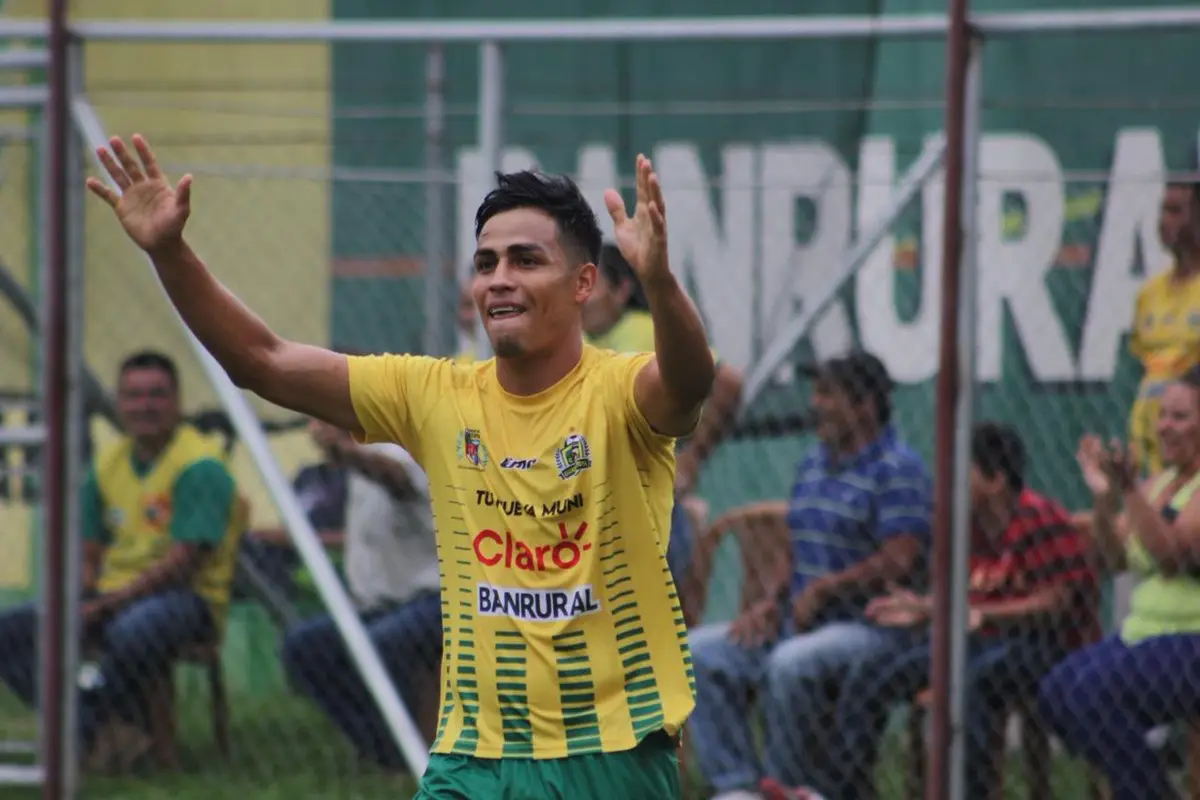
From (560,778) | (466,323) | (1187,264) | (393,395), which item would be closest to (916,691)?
(1187,264)

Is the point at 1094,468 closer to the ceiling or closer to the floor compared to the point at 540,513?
closer to the floor

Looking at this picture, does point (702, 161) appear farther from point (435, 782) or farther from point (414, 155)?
point (435, 782)

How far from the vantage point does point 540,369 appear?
14.4 ft

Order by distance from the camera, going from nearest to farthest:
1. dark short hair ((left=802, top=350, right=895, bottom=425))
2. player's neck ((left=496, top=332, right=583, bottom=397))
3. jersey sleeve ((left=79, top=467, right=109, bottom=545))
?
player's neck ((left=496, top=332, right=583, bottom=397)) → dark short hair ((left=802, top=350, right=895, bottom=425)) → jersey sleeve ((left=79, top=467, right=109, bottom=545))

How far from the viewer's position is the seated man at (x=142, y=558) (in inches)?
294

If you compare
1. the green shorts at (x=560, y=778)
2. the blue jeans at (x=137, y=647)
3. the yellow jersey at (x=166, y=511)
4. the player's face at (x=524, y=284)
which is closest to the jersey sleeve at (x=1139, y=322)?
the player's face at (x=524, y=284)

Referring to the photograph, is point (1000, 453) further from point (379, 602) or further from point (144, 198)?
point (144, 198)

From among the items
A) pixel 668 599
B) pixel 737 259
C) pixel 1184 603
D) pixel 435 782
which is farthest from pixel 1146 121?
pixel 435 782

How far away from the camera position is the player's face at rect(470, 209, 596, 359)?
4.21 m

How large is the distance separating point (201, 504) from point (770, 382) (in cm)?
227

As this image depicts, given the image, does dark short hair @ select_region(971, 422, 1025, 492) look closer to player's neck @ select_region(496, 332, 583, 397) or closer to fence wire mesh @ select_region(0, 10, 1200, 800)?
fence wire mesh @ select_region(0, 10, 1200, 800)

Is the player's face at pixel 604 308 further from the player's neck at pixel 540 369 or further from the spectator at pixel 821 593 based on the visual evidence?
the player's neck at pixel 540 369

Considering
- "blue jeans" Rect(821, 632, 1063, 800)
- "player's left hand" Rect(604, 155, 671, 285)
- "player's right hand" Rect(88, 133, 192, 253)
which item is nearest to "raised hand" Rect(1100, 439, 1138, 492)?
"blue jeans" Rect(821, 632, 1063, 800)

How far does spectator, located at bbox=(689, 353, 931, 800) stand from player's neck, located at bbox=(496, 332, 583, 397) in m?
2.55
